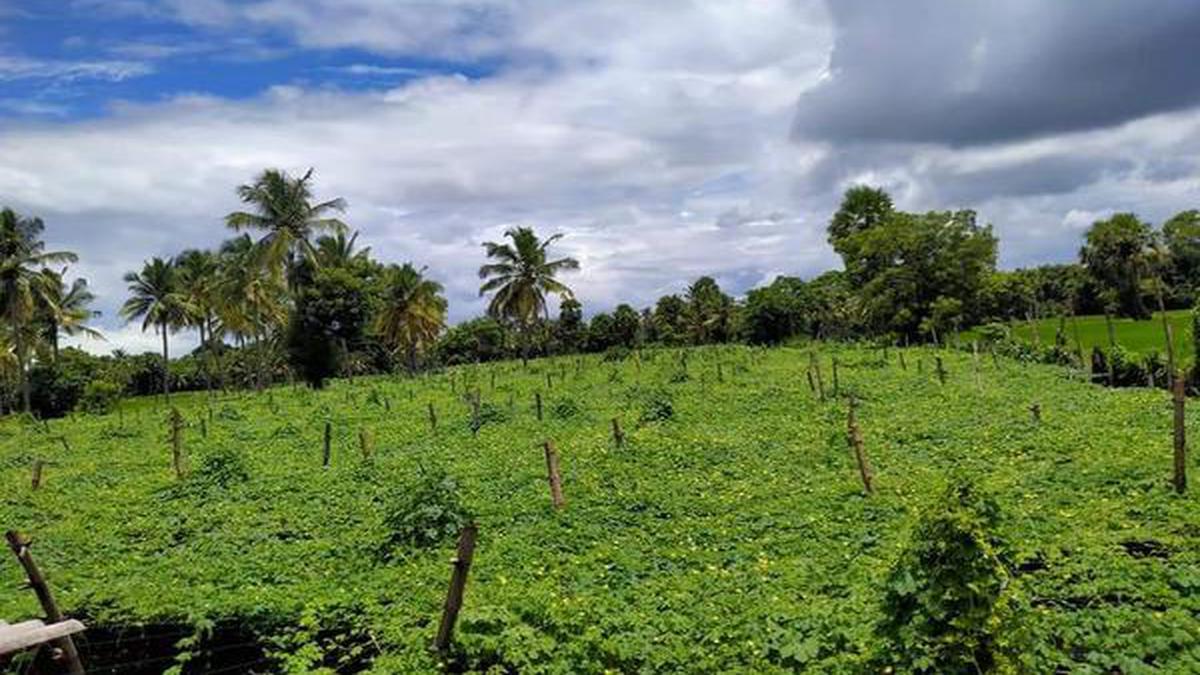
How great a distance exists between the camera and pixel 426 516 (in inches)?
539

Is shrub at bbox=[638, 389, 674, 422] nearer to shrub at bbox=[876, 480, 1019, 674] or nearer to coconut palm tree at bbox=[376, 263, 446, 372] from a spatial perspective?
shrub at bbox=[876, 480, 1019, 674]

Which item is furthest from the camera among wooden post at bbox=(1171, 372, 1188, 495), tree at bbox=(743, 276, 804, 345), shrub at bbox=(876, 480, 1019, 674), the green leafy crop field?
tree at bbox=(743, 276, 804, 345)

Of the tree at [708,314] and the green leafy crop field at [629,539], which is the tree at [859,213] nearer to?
the tree at [708,314]

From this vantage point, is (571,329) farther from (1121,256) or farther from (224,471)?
(224,471)

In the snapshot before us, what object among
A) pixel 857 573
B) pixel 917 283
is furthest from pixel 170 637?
pixel 917 283

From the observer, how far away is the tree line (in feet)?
158

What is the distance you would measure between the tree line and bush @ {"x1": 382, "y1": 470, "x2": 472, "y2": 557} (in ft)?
118

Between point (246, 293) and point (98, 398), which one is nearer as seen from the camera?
point (246, 293)

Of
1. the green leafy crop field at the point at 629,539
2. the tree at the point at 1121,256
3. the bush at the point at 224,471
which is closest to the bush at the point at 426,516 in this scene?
the green leafy crop field at the point at 629,539

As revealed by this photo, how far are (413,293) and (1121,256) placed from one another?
45135mm

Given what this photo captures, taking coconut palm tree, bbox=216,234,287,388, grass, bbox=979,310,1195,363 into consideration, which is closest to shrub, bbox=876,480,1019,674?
grass, bbox=979,310,1195,363

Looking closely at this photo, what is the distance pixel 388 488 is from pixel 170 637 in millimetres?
7001

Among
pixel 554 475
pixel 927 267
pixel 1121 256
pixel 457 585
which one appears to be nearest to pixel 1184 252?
pixel 1121 256

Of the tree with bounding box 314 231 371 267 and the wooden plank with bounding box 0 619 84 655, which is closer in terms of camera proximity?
the wooden plank with bounding box 0 619 84 655
